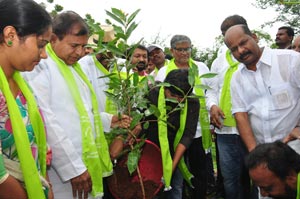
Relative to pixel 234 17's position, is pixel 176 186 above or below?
below

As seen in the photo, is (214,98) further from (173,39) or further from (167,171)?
(167,171)

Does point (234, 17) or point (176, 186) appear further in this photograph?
point (234, 17)

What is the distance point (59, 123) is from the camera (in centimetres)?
219

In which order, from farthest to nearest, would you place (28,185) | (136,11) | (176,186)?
(176,186)
(136,11)
(28,185)

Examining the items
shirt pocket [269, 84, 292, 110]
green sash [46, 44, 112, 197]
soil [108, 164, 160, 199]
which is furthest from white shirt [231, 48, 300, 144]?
green sash [46, 44, 112, 197]

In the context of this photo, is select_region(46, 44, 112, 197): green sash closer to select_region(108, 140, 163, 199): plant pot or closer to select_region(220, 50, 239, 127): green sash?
select_region(108, 140, 163, 199): plant pot

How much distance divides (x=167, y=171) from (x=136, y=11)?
3.83 feet

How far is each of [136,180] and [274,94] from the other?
3.74 feet

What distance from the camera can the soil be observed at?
8.48 feet

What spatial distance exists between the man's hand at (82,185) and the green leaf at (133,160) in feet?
0.86

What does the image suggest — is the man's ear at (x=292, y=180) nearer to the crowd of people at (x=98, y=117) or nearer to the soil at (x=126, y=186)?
the crowd of people at (x=98, y=117)

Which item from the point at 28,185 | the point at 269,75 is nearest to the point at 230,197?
the point at 269,75

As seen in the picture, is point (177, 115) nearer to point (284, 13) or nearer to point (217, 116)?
point (217, 116)

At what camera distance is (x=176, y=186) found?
343 centimetres
